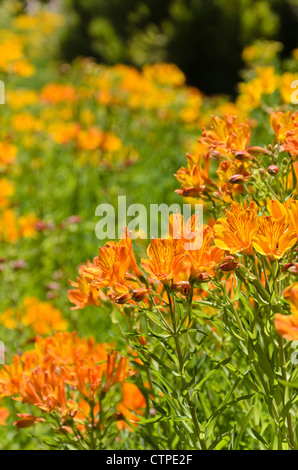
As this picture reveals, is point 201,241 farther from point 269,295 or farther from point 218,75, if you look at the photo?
point 218,75

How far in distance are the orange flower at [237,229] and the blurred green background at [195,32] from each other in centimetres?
825

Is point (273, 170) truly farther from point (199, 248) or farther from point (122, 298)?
point (122, 298)

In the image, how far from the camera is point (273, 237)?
81 centimetres

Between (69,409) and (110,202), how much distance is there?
2.43 m

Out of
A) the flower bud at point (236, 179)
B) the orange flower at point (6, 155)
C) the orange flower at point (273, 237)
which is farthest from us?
the orange flower at point (6, 155)

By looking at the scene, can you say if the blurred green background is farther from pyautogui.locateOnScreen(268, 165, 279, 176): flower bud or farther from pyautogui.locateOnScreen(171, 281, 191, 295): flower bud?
pyautogui.locateOnScreen(171, 281, 191, 295): flower bud

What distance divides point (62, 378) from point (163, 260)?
16.5 inches

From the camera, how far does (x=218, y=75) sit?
31.1 ft

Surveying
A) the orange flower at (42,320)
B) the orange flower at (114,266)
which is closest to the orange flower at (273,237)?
the orange flower at (114,266)

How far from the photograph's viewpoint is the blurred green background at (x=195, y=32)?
8.83 metres

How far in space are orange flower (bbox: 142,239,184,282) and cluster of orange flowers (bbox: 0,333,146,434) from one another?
0.34m

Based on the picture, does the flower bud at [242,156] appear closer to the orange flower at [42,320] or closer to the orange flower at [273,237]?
the orange flower at [273,237]

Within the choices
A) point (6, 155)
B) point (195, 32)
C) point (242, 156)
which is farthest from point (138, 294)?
point (195, 32)
